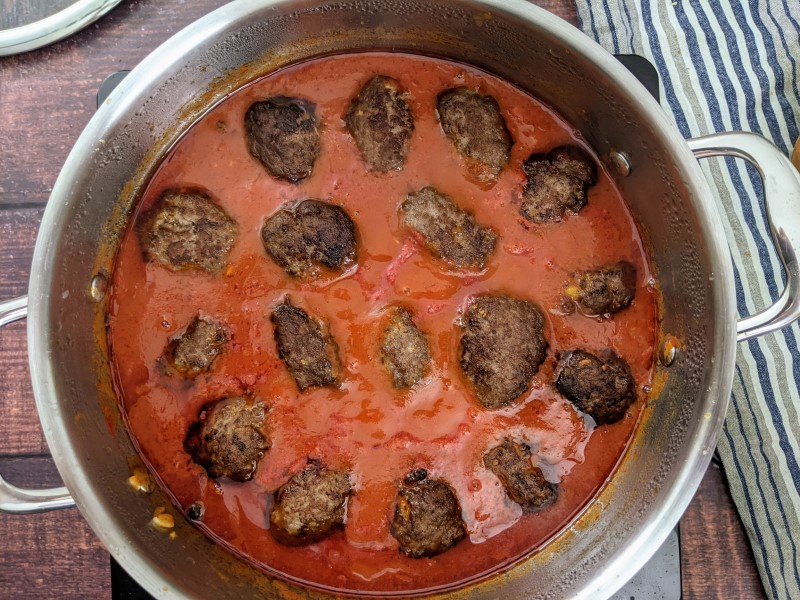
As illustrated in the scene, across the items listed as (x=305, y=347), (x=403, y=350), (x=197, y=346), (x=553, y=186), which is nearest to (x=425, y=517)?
(x=403, y=350)

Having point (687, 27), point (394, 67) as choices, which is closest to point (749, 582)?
point (687, 27)

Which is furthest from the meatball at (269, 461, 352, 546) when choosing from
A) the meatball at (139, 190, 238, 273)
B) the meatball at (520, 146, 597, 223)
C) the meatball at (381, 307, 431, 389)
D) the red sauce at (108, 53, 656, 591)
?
the meatball at (520, 146, 597, 223)

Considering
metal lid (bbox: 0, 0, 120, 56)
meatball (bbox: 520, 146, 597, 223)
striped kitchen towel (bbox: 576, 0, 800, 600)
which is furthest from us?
striped kitchen towel (bbox: 576, 0, 800, 600)

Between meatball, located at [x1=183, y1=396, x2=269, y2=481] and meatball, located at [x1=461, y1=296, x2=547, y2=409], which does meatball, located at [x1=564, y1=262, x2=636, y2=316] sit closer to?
meatball, located at [x1=461, y1=296, x2=547, y2=409]

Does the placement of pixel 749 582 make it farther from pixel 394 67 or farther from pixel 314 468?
pixel 394 67

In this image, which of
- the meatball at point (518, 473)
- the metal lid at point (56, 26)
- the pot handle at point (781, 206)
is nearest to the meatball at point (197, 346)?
the meatball at point (518, 473)
